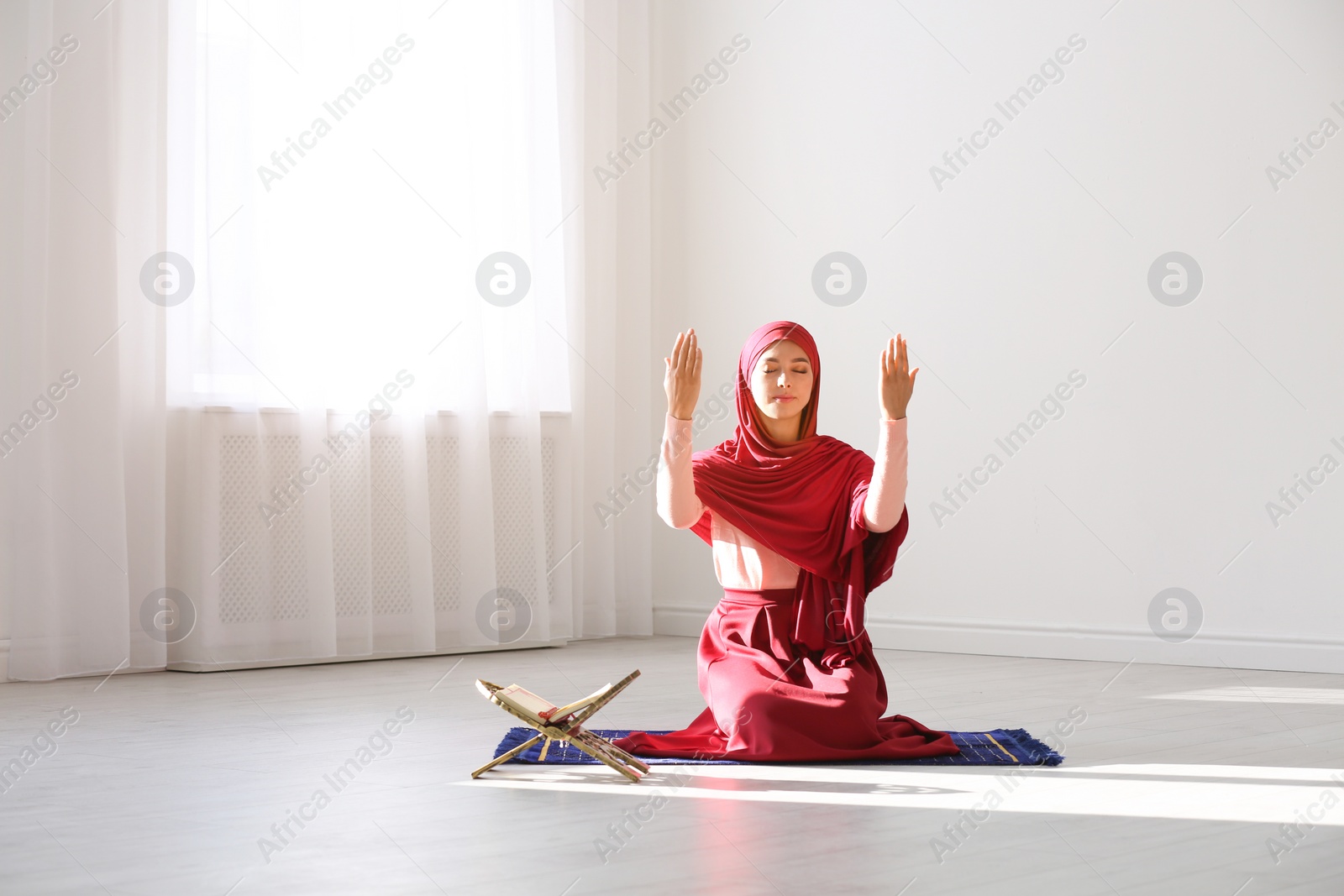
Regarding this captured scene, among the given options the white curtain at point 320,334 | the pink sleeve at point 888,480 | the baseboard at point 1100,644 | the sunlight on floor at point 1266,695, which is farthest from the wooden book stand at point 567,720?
the baseboard at point 1100,644

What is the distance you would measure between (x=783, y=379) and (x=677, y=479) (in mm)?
392

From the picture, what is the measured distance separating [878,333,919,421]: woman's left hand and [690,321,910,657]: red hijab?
0.30m

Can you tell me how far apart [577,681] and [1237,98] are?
3.25 metres

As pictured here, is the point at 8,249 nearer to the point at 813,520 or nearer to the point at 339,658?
the point at 339,658

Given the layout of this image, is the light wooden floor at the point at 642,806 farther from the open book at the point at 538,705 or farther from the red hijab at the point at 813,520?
the red hijab at the point at 813,520

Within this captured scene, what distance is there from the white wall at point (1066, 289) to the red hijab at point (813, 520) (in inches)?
88.5

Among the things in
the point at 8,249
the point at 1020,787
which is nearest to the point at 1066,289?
the point at 1020,787

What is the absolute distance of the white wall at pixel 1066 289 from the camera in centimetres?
498

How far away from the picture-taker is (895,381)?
3076 millimetres

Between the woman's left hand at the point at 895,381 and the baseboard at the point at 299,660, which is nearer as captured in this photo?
the woman's left hand at the point at 895,381

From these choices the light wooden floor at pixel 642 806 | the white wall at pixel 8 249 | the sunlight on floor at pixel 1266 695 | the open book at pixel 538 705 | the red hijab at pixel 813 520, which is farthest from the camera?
the white wall at pixel 8 249

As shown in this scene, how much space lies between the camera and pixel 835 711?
3262mm

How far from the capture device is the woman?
10.7 feet

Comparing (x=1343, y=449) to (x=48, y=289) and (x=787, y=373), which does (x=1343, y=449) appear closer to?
(x=787, y=373)
